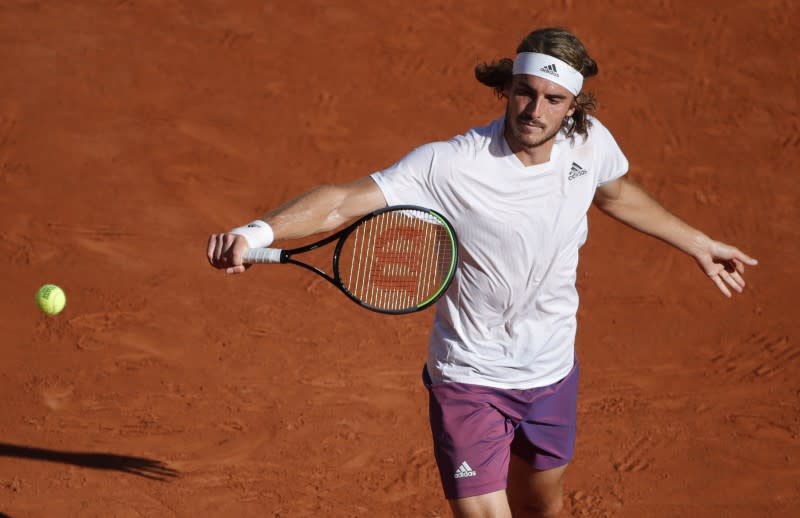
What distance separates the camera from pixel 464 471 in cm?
391

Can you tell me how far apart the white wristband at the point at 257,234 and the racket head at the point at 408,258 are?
1.35ft

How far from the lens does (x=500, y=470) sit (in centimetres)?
398

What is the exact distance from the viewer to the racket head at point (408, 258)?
12.6 ft

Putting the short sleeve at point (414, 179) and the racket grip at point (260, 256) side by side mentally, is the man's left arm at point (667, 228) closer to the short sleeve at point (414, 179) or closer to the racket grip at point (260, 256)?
the short sleeve at point (414, 179)

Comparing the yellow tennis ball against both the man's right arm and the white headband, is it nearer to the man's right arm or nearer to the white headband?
the man's right arm

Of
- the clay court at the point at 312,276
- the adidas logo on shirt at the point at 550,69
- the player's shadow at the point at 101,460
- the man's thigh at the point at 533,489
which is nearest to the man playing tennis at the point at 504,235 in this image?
the adidas logo on shirt at the point at 550,69

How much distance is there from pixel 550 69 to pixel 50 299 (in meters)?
4.08

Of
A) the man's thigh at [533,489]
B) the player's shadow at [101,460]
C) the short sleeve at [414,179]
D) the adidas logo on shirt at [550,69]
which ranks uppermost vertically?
the adidas logo on shirt at [550,69]

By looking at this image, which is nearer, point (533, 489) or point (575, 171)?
point (575, 171)

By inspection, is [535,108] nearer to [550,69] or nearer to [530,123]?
[530,123]

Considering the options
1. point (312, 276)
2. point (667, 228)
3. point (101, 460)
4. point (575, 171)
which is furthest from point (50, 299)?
point (667, 228)

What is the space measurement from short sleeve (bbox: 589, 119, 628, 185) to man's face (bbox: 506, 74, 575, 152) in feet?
1.05

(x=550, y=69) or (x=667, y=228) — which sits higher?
(x=550, y=69)

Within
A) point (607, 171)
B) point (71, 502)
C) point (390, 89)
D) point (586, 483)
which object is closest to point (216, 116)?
point (390, 89)
